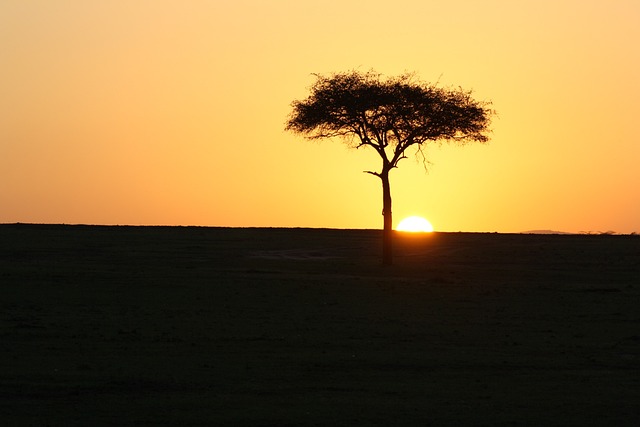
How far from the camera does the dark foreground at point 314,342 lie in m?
17.0

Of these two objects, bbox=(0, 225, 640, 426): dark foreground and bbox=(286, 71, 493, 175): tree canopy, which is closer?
bbox=(0, 225, 640, 426): dark foreground

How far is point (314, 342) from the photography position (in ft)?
Answer: 83.4

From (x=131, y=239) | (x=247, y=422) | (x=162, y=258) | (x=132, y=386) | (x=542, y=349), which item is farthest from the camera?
(x=131, y=239)

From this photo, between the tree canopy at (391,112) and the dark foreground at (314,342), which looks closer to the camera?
the dark foreground at (314,342)

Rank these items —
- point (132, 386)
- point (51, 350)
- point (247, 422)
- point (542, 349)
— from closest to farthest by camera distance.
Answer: point (247, 422) < point (132, 386) < point (51, 350) < point (542, 349)

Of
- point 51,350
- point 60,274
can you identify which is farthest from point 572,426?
point 60,274

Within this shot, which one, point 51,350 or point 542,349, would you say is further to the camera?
point 542,349

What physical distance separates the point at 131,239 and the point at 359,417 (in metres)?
54.5

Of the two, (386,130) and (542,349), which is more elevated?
(386,130)

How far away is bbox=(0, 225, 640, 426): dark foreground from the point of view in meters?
17.0

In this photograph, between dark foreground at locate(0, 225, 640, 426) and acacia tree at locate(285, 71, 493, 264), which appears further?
acacia tree at locate(285, 71, 493, 264)

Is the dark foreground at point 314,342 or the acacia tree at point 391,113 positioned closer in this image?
the dark foreground at point 314,342

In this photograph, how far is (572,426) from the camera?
15.9m

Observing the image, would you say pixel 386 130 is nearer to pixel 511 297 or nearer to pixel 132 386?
pixel 511 297
